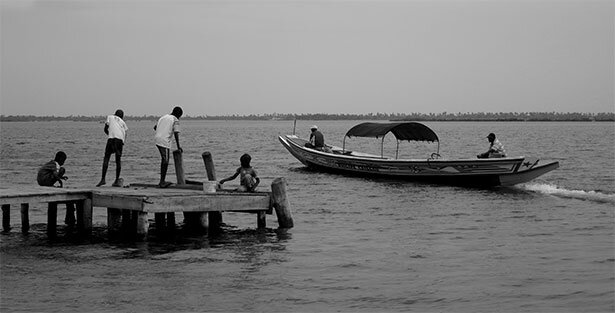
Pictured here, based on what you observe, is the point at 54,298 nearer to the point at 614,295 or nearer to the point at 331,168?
the point at 614,295

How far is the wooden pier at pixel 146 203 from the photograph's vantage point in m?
15.0

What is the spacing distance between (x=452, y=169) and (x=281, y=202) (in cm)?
1095

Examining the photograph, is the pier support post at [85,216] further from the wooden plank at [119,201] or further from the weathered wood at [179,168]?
the weathered wood at [179,168]

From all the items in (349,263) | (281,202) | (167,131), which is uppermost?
(167,131)

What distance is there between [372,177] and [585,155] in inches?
989

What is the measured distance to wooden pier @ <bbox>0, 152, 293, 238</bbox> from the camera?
15.0 m

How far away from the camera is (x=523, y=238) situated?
1720cm

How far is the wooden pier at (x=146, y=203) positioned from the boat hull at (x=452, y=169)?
10144 millimetres

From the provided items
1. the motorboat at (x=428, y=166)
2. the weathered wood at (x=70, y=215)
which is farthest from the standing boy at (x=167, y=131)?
the motorboat at (x=428, y=166)

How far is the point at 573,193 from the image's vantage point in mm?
24750

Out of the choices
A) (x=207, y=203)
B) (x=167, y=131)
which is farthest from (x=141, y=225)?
(x=167, y=131)

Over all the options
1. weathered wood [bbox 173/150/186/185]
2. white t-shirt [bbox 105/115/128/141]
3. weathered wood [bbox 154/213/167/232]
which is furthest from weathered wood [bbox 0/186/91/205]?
weathered wood [bbox 173/150/186/185]

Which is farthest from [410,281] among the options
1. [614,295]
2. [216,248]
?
[216,248]

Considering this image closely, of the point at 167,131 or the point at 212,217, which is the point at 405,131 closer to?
the point at 212,217
